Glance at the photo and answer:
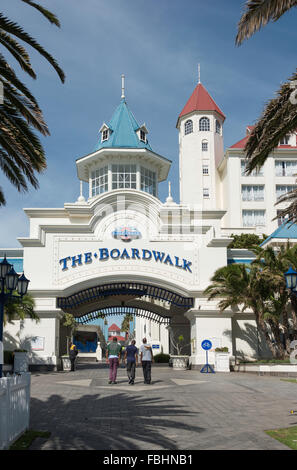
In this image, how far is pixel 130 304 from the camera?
35.0 m

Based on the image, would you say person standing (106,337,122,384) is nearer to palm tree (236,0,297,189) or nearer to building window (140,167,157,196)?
palm tree (236,0,297,189)

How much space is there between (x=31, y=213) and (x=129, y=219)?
5.60 metres

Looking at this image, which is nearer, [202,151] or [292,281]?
[292,281]

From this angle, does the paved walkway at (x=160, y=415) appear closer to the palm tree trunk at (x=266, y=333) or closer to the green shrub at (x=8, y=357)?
the green shrub at (x=8, y=357)

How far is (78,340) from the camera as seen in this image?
6159 centimetres

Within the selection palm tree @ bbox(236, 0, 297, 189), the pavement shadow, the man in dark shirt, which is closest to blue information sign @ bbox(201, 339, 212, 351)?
the man in dark shirt

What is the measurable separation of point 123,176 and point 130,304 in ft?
28.4

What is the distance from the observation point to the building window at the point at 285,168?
194ft

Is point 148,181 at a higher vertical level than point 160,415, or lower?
higher

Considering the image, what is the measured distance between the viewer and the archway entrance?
28.9 m

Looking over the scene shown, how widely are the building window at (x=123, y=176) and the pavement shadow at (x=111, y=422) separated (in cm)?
2108

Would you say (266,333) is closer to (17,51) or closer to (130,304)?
(130,304)

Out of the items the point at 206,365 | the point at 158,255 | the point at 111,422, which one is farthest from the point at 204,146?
the point at 111,422
